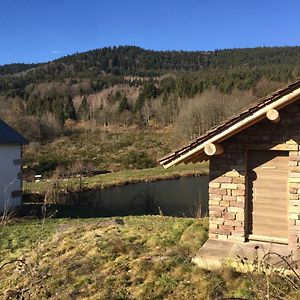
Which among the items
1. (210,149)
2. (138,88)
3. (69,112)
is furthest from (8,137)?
(138,88)

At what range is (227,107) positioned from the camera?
52.8 m

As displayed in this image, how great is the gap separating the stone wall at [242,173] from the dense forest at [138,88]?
1616 inches

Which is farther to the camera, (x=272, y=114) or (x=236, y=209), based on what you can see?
(x=236, y=209)

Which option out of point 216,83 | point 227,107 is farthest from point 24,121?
point 216,83

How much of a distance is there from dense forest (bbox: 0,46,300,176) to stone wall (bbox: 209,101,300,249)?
135 ft

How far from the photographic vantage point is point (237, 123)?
8.57m

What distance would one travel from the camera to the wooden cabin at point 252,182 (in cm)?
869

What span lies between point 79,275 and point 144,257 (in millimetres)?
1338

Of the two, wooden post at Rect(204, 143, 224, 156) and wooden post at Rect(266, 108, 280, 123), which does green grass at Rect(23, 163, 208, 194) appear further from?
wooden post at Rect(266, 108, 280, 123)

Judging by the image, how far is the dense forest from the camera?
5847 centimetres

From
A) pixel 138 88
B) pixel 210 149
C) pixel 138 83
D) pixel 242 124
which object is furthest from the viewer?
pixel 138 83

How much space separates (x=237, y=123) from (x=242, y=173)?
114 centimetres

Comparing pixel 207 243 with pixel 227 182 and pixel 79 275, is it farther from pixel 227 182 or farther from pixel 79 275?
pixel 79 275

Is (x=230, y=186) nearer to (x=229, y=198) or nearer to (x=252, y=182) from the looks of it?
(x=229, y=198)
